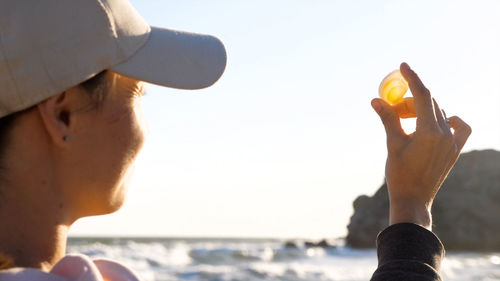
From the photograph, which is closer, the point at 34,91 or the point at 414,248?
the point at 34,91

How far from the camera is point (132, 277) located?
143cm

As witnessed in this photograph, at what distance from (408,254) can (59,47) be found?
70 centimetres

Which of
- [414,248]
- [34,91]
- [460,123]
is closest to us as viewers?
[34,91]

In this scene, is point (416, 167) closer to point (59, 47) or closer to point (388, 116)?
point (388, 116)

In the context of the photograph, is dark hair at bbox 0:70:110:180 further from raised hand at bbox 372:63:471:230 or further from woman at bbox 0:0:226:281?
raised hand at bbox 372:63:471:230

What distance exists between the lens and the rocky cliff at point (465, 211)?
35812mm

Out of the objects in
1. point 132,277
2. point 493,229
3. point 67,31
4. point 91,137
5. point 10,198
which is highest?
point 493,229

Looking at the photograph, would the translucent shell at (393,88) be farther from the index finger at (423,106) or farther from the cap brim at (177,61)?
the cap brim at (177,61)

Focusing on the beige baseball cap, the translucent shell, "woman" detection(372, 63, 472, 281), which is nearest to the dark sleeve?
"woman" detection(372, 63, 472, 281)

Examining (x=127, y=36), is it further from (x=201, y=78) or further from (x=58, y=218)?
(x=58, y=218)

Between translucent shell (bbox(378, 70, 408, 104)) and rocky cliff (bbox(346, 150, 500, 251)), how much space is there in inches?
1346

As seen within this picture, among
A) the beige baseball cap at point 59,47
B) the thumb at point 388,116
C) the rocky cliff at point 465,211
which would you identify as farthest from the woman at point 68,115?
the rocky cliff at point 465,211

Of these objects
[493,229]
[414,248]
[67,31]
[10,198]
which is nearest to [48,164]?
[10,198]

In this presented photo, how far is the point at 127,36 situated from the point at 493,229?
1456 inches
